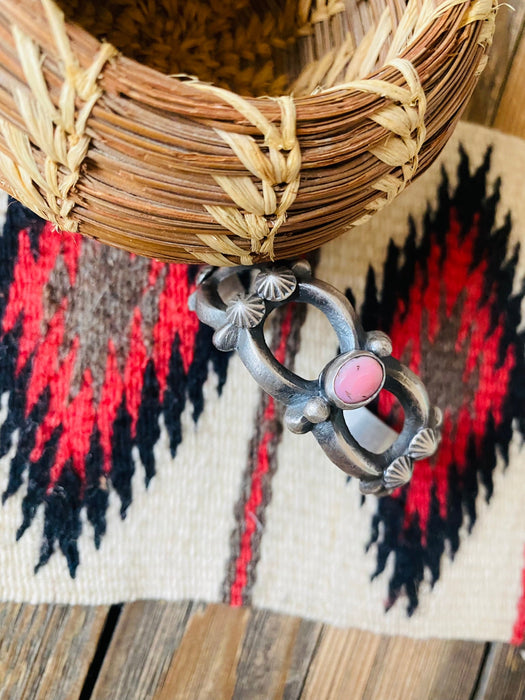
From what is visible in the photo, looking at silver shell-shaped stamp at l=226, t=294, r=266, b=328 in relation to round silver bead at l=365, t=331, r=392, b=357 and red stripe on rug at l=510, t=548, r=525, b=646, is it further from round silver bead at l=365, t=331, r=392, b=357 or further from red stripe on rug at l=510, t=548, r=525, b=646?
red stripe on rug at l=510, t=548, r=525, b=646

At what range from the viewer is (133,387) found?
529 millimetres

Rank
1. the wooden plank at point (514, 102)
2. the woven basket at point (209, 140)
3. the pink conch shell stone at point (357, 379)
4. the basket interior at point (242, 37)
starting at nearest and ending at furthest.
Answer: the woven basket at point (209, 140) < the pink conch shell stone at point (357, 379) < the basket interior at point (242, 37) < the wooden plank at point (514, 102)

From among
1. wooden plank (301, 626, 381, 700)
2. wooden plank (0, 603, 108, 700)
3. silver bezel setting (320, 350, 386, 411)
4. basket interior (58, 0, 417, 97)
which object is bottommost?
wooden plank (0, 603, 108, 700)

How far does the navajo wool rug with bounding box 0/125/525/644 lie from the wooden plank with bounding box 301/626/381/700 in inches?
0.9

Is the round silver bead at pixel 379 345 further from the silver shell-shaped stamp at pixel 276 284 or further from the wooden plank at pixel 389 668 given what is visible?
the wooden plank at pixel 389 668

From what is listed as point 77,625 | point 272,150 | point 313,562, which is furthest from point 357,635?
point 272,150

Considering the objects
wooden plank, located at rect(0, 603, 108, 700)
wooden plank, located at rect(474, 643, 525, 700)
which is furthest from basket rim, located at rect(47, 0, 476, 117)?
wooden plank, located at rect(474, 643, 525, 700)

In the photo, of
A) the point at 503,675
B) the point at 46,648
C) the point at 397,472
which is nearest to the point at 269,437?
the point at 397,472

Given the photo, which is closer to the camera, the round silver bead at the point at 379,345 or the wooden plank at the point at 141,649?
the round silver bead at the point at 379,345

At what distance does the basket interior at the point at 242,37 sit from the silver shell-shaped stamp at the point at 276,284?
0.19 meters

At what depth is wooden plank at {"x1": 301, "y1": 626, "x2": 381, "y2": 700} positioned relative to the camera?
589mm

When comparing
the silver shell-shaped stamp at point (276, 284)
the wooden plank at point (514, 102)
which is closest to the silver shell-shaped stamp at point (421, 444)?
the silver shell-shaped stamp at point (276, 284)

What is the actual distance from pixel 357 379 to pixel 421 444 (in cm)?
9

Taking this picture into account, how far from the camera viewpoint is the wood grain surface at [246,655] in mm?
523
